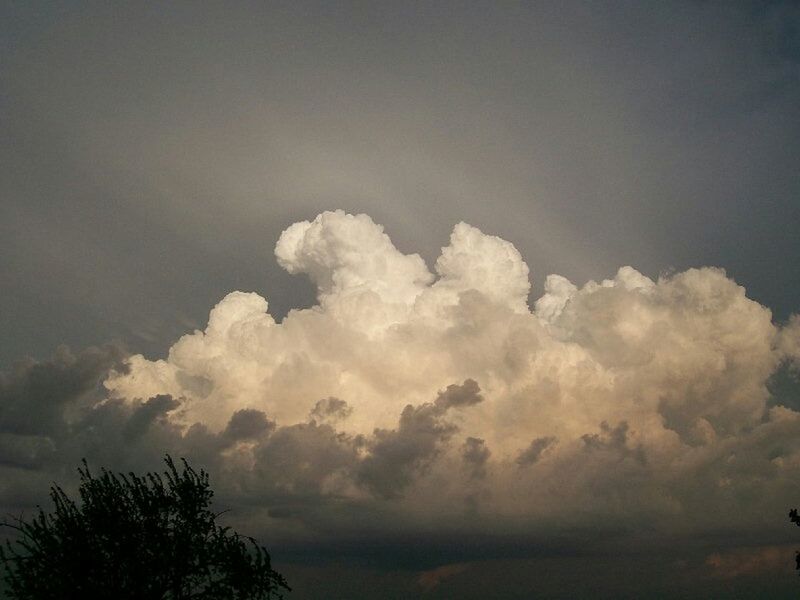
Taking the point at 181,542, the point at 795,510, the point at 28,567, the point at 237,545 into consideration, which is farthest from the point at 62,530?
the point at 795,510

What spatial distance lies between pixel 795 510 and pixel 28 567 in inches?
1796

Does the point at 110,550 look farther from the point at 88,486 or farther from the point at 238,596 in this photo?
the point at 238,596

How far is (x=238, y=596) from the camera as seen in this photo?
138 ft

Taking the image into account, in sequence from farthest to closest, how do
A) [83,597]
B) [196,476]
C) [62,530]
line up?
1. [196,476]
2. [62,530]
3. [83,597]

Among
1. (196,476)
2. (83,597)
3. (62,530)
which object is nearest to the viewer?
(83,597)

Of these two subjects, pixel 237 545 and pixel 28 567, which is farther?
pixel 237 545

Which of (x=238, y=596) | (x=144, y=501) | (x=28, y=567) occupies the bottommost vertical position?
(x=238, y=596)

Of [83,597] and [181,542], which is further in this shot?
[181,542]

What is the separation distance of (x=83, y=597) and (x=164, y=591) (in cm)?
477

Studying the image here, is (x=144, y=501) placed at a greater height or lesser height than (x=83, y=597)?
greater

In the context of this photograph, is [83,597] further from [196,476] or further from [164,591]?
[196,476]

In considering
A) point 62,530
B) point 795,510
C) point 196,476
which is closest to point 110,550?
point 62,530

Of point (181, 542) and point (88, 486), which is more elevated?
point (88, 486)

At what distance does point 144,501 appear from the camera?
4284cm
